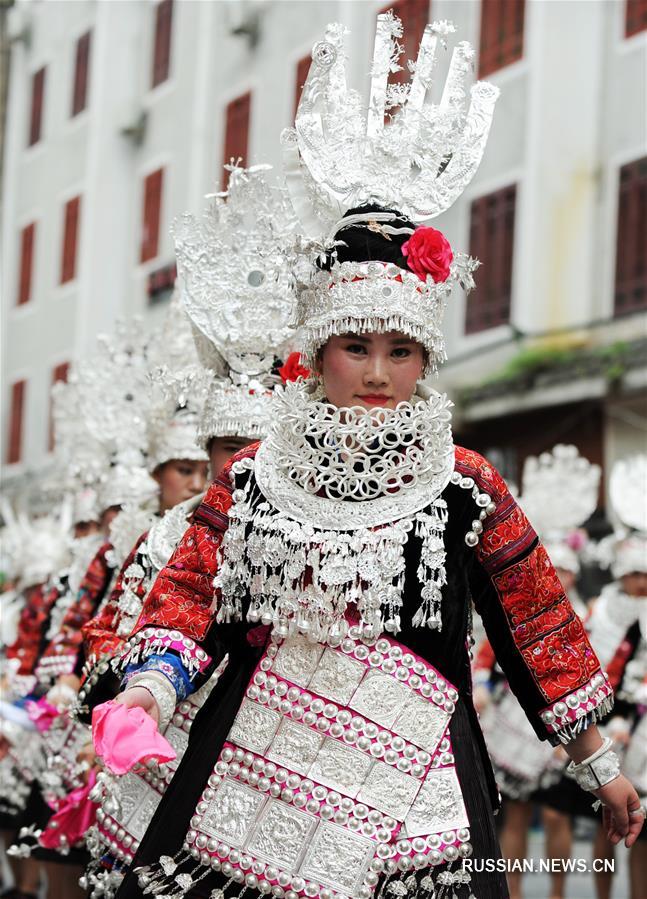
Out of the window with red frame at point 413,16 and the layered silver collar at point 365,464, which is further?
the window with red frame at point 413,16

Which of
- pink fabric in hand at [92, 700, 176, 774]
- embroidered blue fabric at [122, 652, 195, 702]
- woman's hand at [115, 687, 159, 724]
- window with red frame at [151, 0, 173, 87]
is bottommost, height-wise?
pink fabric in hand at [92, 700, 176, 774]

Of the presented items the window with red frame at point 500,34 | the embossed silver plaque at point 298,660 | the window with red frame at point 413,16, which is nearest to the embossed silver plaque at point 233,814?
the embossed silver plaque at point 298,660

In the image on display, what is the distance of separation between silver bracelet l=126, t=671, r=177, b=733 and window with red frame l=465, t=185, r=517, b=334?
13.8 m

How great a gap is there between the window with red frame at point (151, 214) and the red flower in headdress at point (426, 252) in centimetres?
1979

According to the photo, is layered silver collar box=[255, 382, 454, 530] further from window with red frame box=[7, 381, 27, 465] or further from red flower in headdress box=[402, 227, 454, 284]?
window with red frame box=[7, 381, 27, 465]

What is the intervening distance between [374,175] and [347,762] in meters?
1.35

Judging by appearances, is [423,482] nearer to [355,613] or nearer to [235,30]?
[355,613]

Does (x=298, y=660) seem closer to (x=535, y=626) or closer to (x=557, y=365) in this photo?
(x=535, y=626)

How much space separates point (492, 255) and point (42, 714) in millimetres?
11143

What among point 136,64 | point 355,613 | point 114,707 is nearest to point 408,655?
point 355,613

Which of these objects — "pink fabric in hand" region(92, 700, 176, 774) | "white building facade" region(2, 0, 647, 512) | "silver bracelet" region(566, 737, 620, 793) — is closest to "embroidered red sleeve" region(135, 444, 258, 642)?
"pink fabric in hand" region(92, 700, 176, 774)

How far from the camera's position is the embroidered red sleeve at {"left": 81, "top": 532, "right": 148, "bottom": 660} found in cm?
514

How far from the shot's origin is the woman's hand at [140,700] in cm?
342

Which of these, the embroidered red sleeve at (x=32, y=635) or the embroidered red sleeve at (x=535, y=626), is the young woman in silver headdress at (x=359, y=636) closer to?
the embroidered red sleeve at (x=535, y=626)
